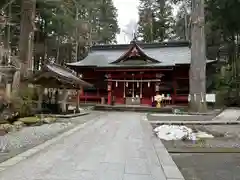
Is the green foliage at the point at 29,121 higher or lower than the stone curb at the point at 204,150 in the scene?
higher

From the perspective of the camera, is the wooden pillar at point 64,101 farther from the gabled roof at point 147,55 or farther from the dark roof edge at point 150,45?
the dark roof edge at point 150,45

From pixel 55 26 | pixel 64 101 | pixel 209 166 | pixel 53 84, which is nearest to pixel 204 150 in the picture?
pixel 209 166

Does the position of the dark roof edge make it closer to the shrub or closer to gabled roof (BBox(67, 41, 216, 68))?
gabled roof (BBox(67, 41, 216, 68))

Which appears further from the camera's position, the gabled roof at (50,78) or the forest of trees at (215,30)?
the forest of trees at (215,30)

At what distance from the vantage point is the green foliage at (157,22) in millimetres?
40375

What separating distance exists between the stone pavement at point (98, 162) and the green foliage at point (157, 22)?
34767mm

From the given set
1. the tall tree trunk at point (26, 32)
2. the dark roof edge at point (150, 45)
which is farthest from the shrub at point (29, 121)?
the dark roof edge at point (150, 45)

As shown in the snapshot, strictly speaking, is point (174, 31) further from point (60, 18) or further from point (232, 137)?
point (232, 137)

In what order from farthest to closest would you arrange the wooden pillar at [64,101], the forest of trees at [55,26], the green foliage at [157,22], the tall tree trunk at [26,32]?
the green foliage at [157,22] < the forest of trees at [55,26] < the tall tree trunk at [26,32] < the wooden pillar at [64,101]

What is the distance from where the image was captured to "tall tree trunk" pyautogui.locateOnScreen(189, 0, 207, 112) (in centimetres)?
1705

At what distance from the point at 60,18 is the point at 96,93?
6.94 m

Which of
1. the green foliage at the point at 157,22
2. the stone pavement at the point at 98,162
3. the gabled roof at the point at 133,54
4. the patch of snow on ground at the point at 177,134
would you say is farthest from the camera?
the green foliage at the point at 157,22

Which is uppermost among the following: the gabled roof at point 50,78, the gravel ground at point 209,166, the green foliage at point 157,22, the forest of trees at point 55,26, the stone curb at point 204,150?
the green foliage at point 157,22

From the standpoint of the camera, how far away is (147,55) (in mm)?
22750
